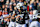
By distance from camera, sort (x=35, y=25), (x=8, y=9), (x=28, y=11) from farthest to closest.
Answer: (x=8, y=9) < (x=28, y=11) < (x=35, y=25)

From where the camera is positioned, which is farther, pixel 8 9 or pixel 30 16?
pixel 8 9

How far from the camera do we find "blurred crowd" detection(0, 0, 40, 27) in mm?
1490

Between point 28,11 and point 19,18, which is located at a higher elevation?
point 28,11

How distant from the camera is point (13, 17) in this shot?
5.57 ft

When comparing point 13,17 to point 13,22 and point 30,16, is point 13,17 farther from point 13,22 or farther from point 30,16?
point 30,16

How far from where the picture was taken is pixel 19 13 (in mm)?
1641

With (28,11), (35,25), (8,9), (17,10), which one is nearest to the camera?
(35,25)

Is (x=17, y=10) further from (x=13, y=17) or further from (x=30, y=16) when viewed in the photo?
(x=30, y=16)

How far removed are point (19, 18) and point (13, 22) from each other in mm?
143

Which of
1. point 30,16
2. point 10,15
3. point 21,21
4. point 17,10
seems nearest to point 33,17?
point 30,16

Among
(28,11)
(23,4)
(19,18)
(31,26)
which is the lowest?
(31,26)

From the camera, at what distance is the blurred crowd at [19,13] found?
4.89ft

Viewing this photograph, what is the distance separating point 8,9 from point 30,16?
48 centimetres

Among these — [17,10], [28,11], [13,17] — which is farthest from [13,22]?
[28,11]
